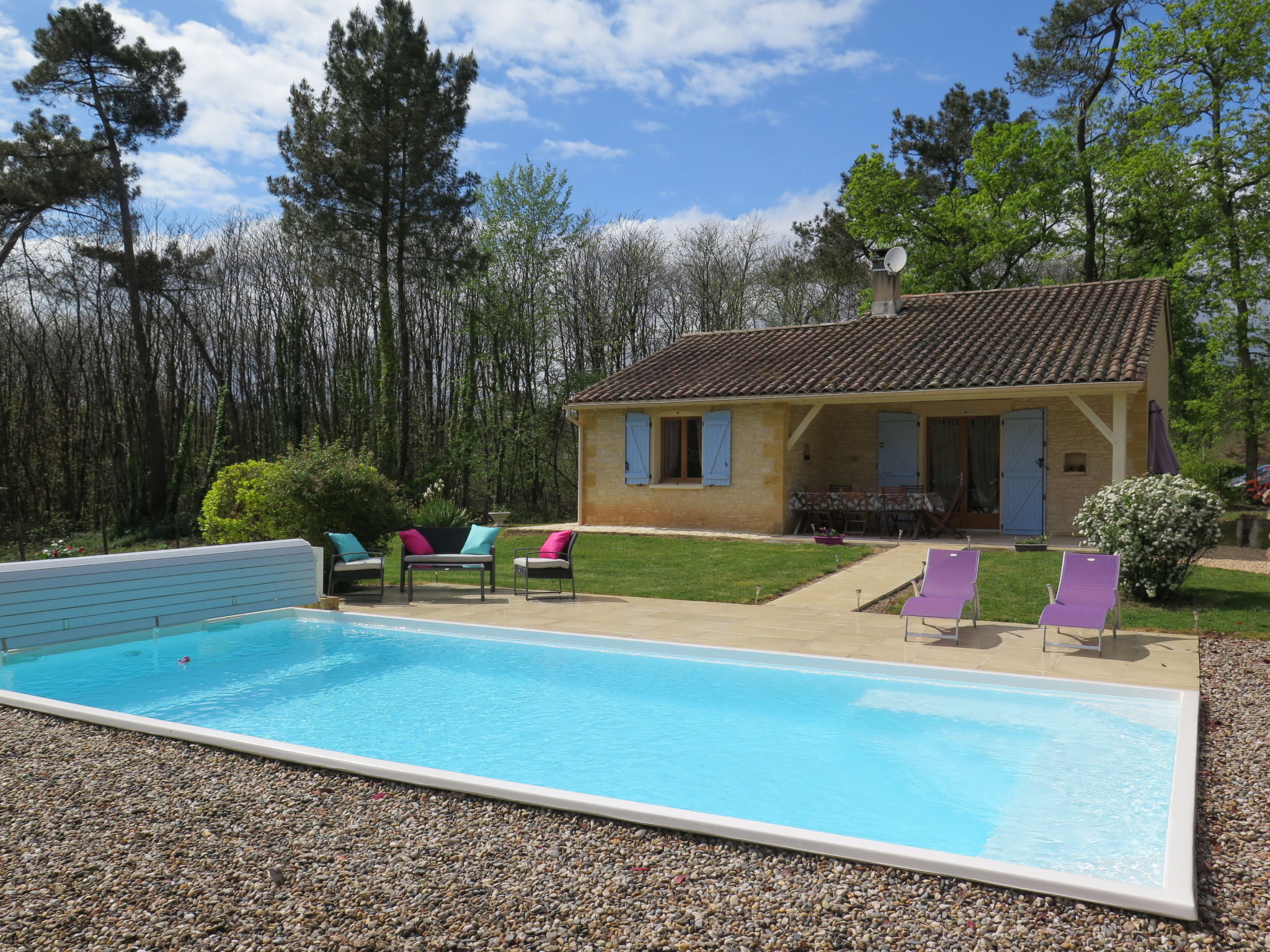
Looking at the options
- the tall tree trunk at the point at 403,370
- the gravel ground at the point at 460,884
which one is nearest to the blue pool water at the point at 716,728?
the gravel ground at the point at 460,884

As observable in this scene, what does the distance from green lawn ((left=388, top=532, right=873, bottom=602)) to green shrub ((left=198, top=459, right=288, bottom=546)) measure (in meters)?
1.87

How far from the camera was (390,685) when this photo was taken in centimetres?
684

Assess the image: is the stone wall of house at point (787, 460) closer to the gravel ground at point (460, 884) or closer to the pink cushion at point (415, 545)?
the pink cushion at point (415, 545)

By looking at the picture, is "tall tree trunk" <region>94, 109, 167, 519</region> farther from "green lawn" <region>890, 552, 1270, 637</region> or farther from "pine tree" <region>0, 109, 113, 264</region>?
"green lawn" <region>890, 552, 1270, 637</region>

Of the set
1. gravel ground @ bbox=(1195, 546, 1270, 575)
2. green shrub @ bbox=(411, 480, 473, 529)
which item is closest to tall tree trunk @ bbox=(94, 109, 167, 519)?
green shrub @ bbox=(411, 480, 473, 529)

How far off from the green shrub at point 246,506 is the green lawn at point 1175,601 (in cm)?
728

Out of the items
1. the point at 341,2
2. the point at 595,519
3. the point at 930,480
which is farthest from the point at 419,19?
the point at 930,480

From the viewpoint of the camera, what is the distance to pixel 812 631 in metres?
7.70

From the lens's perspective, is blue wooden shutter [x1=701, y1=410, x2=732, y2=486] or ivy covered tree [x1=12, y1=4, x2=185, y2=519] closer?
blue wooden shutter [x1=701, y1=410, x2=732, y2=486]

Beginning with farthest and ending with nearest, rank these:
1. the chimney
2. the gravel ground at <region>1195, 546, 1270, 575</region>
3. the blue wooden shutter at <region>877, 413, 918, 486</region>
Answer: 1. the chimney
2. the blue wooden shutter at <region>877, 413, 918, 486</region>
3. the gravel ground at <region>1195, 546, 1270, 575</region>

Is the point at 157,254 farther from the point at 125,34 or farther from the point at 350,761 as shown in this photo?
the point at 350,761

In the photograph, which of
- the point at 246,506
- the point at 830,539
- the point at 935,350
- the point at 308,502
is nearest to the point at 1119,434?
the point at 935,350

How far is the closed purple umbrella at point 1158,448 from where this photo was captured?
14.1 meters

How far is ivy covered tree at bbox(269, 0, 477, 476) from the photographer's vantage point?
19.1 metres
